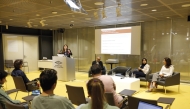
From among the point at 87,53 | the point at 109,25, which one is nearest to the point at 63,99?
the point at 109,25

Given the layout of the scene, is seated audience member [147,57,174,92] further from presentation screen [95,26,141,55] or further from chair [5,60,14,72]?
chair [5,60,14,72]

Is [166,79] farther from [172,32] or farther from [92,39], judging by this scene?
[92,39]

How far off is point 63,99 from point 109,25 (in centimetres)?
775

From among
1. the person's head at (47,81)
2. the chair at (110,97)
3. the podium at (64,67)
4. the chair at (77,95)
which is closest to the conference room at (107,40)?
the podium at (64,67)

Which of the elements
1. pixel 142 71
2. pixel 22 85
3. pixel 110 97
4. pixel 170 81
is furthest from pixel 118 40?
pixel 110 97

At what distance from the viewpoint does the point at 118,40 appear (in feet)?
26.5

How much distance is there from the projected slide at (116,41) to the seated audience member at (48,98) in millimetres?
6570

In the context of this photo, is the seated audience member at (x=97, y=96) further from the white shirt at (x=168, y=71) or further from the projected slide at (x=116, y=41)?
the projected slide at (x=116, y=41)

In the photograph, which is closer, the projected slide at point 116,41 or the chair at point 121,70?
the chair at point 121,70

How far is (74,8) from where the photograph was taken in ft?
11.6

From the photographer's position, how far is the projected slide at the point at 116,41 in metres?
7.84

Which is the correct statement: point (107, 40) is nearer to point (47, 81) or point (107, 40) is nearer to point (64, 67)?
point (64, 67)

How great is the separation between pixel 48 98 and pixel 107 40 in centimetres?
715

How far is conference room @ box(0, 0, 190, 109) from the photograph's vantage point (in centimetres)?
501
